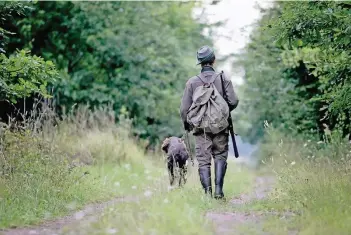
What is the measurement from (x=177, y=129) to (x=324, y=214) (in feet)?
59.3

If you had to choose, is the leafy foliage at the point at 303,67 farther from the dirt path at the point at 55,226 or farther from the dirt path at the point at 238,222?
the dirt path at the point at 55,226

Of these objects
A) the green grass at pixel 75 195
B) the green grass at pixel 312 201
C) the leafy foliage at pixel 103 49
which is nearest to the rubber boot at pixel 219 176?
the green grass at pixel 75 195

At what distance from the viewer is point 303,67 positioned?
15.6m

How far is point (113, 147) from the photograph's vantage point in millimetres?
13805

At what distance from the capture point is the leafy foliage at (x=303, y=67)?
7562mm

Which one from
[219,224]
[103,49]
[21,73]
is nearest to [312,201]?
[219,224]

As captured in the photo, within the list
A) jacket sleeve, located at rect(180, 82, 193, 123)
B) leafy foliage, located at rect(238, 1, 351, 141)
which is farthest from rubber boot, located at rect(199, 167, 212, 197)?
leafy foliage, located at rect(238, 1, 351, 141)

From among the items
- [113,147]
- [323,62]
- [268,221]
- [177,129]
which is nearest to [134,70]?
[177,129]

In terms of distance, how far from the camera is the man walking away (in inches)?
295

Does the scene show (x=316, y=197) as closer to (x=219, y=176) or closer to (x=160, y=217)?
(x=219, y=176)

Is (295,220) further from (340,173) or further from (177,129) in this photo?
(177,129)

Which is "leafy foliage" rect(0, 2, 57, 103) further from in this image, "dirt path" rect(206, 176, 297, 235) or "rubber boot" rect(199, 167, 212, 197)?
"dirt path" rect(206, 176, 297, 235)

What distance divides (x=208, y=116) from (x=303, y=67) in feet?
28.5

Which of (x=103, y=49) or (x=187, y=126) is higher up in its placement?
(x=187, y=126)
